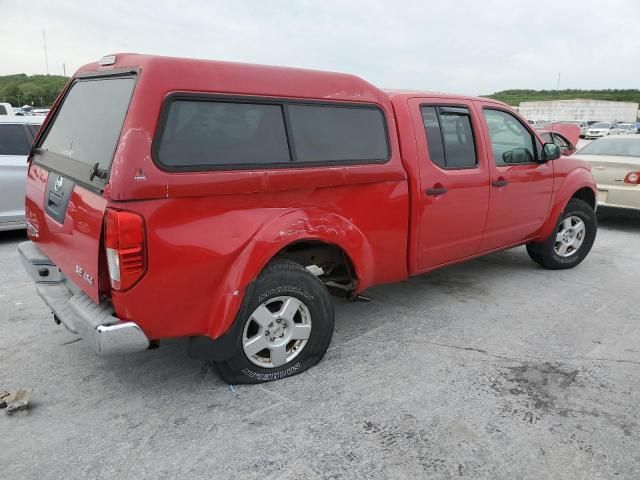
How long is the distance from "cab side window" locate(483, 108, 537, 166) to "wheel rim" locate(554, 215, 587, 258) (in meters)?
1.04

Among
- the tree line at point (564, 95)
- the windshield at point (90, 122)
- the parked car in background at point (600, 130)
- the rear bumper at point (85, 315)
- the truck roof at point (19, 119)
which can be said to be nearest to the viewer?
the rear bumper at point (85, 315)

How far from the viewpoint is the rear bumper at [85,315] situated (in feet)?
8.50

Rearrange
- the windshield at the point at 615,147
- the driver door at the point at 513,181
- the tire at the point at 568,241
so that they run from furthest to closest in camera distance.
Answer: the windshield at the point at 615,147 < the tire at the point at 568,241 < the driver door at the point at 513,181

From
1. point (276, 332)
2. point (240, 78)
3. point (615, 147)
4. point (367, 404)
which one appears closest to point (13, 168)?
point (240, 78)

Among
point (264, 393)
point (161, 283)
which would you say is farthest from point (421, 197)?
point (161, 283)

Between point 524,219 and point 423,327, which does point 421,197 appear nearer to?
point 423,327

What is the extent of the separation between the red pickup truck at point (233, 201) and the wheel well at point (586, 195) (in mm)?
2110

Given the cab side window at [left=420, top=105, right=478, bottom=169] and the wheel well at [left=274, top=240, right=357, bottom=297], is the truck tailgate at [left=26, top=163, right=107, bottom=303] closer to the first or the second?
the wheel well at [left=274, top=240, right=357, bottom=297]

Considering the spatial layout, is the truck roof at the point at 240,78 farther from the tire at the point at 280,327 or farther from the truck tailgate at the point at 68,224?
the tire at the point at 280,327

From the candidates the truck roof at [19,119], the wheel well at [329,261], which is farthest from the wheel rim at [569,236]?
the truck roof at [19,119]

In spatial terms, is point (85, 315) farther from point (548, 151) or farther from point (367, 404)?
point (548, 151)

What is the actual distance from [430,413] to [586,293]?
2.83 metres

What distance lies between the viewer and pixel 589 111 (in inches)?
2675

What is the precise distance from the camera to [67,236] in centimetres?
297
